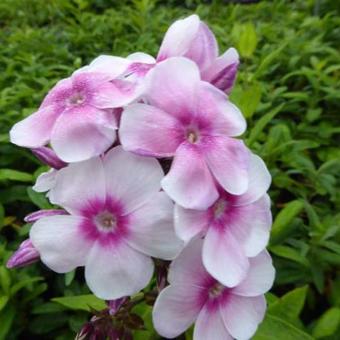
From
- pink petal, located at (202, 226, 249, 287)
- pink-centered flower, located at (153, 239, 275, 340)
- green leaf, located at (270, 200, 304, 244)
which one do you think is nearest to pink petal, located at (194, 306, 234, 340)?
pink-centered flower, located at (153, 239, 275, 340)

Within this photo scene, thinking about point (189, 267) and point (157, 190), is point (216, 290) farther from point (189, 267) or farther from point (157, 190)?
point (157, 190)

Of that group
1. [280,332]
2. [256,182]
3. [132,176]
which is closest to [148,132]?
[132,176]

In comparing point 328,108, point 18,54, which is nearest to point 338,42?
point 328,108

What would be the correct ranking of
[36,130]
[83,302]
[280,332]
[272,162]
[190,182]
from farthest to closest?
[272,162] → [83,302] → [280,332] → [36,130] → [190,182]

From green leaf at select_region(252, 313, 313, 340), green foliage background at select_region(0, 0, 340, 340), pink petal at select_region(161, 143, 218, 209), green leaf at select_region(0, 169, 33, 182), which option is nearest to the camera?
pink petal at select_region(161, 143, 218, 209)

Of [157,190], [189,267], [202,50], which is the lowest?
[189,267]

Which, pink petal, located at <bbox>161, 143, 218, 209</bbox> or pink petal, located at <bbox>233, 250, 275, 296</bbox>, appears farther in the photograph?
pink petal, located at <bbox>233, 250, 275, 296</bbox>

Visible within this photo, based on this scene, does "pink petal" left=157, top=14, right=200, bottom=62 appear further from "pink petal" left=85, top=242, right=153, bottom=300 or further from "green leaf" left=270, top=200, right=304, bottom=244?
"green leaf" left=270, top=200, right=304, bottom=244
